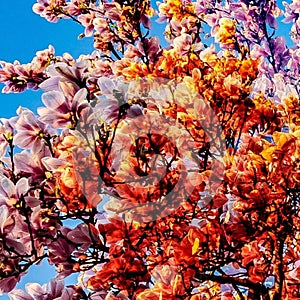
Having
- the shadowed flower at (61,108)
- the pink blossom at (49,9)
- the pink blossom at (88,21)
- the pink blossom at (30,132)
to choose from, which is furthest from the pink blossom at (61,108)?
the pink blossom at (49,9)

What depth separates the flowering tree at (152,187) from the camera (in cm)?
217

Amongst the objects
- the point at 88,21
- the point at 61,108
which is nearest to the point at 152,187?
the point at 61,108

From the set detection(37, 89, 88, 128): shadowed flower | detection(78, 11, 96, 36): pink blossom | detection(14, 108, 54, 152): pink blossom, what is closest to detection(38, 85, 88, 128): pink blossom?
detection(37, 89, 88, 128): shadowed flower

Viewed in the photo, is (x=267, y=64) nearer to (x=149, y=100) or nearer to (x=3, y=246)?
(x=149, y=100)

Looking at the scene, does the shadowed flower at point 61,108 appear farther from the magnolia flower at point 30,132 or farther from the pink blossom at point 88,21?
the pink blossom at point 88,21

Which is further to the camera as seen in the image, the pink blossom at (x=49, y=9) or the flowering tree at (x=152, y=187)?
the pink blossom at (x=49, y=9)

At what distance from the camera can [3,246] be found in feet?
6.91

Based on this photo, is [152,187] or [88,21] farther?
[88,21]

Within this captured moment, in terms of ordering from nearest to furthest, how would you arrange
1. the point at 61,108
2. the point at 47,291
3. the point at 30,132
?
the point at 61,108
the point at 30,132
the point at 47,291

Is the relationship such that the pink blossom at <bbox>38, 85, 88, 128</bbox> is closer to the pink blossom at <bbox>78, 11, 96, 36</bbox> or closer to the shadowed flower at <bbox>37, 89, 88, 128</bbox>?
the shadowed flower at <bbox>37, 89, 88, 128</bbox>

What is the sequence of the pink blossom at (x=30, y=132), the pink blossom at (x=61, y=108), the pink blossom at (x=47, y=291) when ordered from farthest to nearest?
the pink blossom at (x=47, y=291) → the pink blossom at (x=30, y=132) → the pink blossom at (x=61, y=108)

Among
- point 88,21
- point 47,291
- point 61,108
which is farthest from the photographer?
point 88,21

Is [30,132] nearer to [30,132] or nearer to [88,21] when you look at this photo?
[30,132]

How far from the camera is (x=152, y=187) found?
7.50ft
